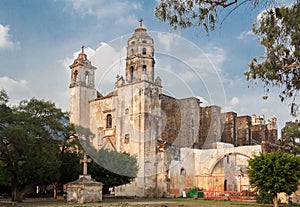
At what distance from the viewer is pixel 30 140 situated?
Result: 71.4 feet

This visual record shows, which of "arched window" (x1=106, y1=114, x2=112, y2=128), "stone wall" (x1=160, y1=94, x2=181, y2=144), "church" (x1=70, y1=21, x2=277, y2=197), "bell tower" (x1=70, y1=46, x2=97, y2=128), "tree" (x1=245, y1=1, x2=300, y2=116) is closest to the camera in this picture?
"tree" (x1=245, y1=1, x2=300, y2=116)

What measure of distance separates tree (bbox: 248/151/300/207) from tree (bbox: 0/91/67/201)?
11012 mm

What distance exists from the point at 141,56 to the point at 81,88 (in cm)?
652

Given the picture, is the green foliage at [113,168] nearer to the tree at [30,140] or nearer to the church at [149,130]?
the church at [149,130]

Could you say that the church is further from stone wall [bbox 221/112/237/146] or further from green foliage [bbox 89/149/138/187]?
green foliage [bbox 89/149/138/187]

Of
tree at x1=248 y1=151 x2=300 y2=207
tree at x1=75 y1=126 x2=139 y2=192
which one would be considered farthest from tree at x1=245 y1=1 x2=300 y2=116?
tree at x1=75 y1=126 x2=139 y2=192

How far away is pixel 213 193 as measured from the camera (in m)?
33.7

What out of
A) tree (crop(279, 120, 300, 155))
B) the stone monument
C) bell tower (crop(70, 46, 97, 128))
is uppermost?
bell tower (crop(70, 46, 97, 128))

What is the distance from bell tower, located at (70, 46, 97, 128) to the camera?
3831 cm

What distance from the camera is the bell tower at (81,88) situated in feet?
126

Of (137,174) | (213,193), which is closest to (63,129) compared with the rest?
(137,174)

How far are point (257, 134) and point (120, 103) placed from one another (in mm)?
18680

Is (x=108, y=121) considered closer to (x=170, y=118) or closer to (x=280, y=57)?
(x=170, y=118)

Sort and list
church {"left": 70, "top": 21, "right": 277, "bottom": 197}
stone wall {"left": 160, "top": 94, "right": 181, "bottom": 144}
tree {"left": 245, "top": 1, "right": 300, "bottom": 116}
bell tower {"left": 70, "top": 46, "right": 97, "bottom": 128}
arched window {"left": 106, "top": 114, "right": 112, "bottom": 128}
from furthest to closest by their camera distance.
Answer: bell tower {"left": 70, "top": 46, "right": 97, "bottom": 128}
arched window {"left": 106, "top": 114, "right": 112, "bottom": 128}
stone wall {"left": 160, "top": 94, "right": 181, "bottom": 144}
church {"left": 70, "top": 21, "right": 277, "bottom": 197}
tree {"left": 245, "top": 1, "right": 300, "bottom": 116}
